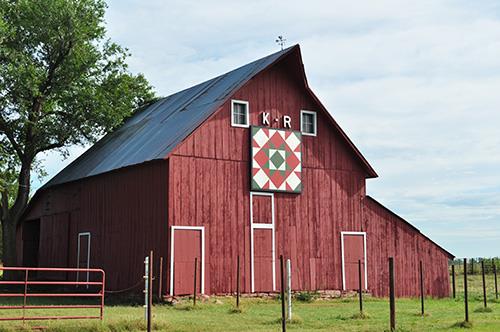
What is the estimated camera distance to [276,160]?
2722 cm

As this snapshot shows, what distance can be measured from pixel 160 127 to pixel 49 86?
7.85 meters

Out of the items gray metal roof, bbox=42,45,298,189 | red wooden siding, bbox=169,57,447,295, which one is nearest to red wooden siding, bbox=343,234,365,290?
red wooden siding, bbox=169,57,447,295

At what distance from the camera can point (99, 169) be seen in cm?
2922

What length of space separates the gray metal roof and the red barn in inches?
4.3

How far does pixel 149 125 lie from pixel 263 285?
9007 mm

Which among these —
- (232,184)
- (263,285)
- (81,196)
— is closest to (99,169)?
(81,196)

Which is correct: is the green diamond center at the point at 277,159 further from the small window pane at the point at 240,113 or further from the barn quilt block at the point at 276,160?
the small window pane at the point at 240,113

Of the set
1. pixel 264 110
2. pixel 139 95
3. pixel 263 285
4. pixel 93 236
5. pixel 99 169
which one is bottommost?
pixel 263 285

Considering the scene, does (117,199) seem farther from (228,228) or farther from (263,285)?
(263,285)

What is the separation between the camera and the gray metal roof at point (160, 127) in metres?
26.2

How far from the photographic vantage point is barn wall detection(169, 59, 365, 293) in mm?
25219

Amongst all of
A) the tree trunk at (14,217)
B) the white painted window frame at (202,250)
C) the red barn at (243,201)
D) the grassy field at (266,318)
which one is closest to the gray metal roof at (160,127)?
the red barn at (243,201)

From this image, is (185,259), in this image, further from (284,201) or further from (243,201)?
(284,201)

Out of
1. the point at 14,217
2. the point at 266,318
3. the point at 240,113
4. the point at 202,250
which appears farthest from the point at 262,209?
the point at 14,217
